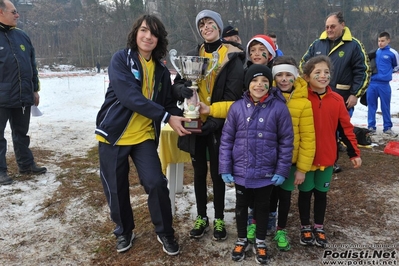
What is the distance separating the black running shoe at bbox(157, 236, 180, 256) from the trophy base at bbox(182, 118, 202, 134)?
0.96 meters

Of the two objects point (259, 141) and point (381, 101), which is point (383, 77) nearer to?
point (381, 101)

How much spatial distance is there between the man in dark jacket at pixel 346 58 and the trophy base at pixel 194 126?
247 centimetres

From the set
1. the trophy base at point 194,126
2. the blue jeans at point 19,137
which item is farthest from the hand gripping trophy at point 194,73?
the blue jeans at point 19,137

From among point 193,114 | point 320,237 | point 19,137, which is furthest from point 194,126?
point 19,137

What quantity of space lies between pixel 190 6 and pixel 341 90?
35.0 m

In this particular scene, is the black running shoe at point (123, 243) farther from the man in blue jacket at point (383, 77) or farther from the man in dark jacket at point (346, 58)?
the man in blue jacket at point (383, 77)

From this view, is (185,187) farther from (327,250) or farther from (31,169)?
(31,169)

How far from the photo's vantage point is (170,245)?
2906 mm

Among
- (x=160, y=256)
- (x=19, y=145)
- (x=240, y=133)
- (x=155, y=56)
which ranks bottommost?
(x=160, y=256)

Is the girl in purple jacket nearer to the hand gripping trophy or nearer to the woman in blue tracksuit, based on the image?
the hand gripping trophy

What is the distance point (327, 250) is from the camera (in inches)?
117

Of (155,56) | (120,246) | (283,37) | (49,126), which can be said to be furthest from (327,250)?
(283,37)

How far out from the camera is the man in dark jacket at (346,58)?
4.36 m

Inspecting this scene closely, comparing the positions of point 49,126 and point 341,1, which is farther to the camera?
point 341,1
